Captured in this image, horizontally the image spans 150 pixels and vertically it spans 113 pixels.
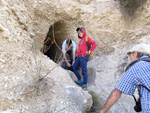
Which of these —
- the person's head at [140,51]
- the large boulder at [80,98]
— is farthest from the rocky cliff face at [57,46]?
the person's head at [140,51]

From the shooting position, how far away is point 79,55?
3.15 metres

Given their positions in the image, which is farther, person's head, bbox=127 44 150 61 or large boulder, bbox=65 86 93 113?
large boulder, bbox=65 86 93 113

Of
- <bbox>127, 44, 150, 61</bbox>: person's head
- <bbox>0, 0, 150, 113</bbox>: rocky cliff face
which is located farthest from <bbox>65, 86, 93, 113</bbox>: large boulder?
<bbox>127, 44, 150, 61</bbox>: person's head

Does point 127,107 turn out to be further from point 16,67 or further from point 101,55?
point 16,67

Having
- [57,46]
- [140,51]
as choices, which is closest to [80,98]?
[140,51]

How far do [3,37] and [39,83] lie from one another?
0.99 meters

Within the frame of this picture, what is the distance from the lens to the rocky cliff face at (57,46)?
1.79 metres

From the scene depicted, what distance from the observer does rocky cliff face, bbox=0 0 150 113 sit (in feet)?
5.87

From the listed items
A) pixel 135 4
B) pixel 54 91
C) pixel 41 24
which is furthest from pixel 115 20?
pixel 54 91

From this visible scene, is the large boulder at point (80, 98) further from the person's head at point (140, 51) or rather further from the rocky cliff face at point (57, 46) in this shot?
the person's head at point (140, 51)

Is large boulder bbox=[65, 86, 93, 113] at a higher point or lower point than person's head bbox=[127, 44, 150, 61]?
lower

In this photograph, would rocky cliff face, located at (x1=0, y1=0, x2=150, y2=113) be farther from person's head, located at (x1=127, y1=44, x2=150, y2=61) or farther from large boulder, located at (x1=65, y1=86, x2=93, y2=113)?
person's head, located at (x1=127, y1=44, x2=150, y2=61)

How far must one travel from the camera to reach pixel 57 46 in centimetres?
338

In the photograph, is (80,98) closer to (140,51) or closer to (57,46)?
(140,51)
